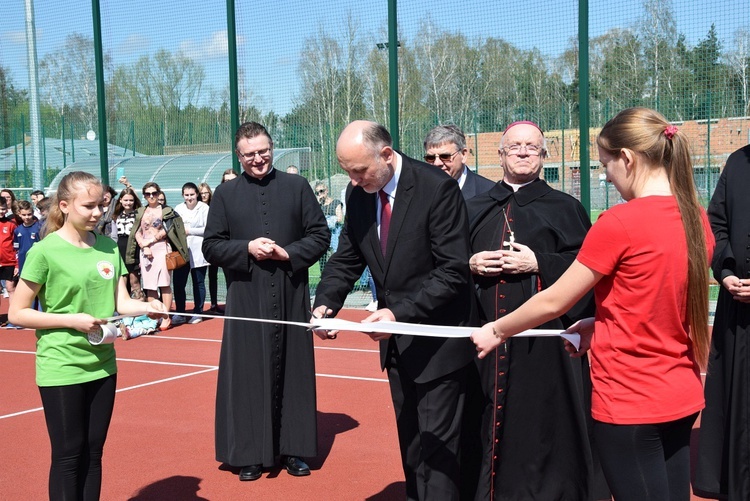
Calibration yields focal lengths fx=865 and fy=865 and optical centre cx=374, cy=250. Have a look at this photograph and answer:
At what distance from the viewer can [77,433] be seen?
13.8ft

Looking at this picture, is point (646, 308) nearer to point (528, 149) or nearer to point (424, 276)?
point (424, 276)

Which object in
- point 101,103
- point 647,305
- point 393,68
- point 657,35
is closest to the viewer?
point 647,305

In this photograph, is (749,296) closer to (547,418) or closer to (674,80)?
(547,418)

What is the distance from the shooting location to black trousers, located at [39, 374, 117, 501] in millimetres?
4164

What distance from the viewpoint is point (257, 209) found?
612cm

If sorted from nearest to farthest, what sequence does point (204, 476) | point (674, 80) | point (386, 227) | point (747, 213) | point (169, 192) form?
point (386, 227) → point (747, 213) → point (204, 476) → point (674, 80) → point (169, 192)

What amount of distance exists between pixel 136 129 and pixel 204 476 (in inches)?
446

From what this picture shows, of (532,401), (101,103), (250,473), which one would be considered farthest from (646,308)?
(101,103)

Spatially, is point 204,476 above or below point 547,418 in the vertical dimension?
below

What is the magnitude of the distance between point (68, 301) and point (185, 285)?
31.1 ft

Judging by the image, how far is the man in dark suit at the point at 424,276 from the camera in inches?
156

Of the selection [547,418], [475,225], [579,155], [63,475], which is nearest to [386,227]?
[475,225]

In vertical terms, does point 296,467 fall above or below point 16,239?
below

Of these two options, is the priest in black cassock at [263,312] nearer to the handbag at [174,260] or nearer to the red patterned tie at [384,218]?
the red patterned tie at [384,218]
